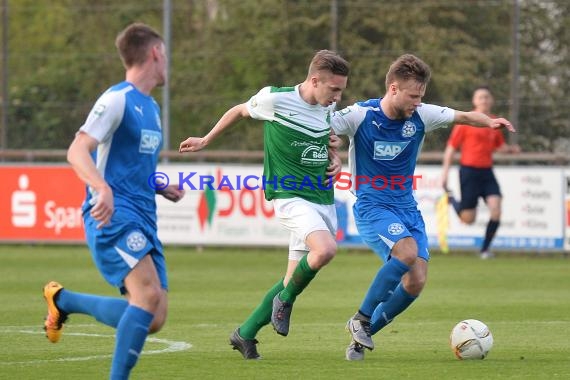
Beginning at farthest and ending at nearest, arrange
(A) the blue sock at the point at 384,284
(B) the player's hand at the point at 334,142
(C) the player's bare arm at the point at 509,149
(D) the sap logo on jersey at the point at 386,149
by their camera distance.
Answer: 1. (C) the player's bare arm at the point at 509,149
2. (D) the sap logo on jersey at the point at 386,149
3. (B) the player's hand at the point at 334,142
4. (A) the blue sock at the point at 384,284

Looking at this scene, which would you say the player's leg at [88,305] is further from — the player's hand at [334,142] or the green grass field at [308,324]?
the player's hand at [334,142]

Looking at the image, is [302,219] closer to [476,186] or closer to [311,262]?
[311,262]

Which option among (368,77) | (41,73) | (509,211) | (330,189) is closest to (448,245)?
(509,211)

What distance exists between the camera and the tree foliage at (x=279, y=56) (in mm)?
20594

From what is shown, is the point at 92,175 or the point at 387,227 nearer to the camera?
the point at 92,175

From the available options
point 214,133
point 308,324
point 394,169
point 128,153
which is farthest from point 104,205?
point 308,324

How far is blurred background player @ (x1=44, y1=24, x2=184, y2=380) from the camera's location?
6.62 metres

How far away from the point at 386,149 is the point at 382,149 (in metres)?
0.03

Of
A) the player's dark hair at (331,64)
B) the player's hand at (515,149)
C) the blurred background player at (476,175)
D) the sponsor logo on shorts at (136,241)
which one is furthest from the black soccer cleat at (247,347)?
the player's hand at (515,149)

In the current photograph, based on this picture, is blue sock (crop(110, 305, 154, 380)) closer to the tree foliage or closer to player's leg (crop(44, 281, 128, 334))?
player's leg (crop(44, 281, 128, 334))

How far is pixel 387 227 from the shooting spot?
8.97m

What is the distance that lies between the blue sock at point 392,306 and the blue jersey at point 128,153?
2.67 metres

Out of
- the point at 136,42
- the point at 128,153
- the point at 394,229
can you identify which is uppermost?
the point at 136,42

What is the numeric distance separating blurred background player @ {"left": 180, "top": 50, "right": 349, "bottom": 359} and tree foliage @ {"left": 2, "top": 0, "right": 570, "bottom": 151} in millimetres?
11826
